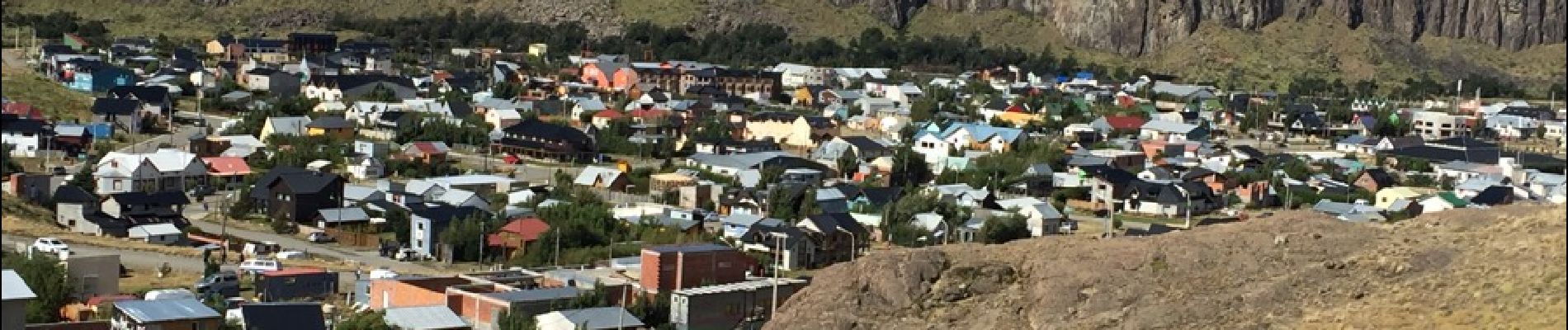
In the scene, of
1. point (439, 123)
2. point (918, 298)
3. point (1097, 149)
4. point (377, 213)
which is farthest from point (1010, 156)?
→ point (918, 298)

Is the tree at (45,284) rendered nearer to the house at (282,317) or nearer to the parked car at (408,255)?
the house at (282,317)

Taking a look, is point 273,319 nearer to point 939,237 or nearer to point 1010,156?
point 939,237

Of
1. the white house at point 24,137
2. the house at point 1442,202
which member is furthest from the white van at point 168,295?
the house at point 1442,202

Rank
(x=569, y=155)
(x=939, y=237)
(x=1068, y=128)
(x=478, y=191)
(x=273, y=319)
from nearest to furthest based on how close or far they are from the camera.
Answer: (x=273, y=319)
(x=939, y=237)
(x=478, y=191)
(x=569, y=155)
(x=1068, y=128)

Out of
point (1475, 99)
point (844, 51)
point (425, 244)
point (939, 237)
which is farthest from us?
point (844, 51)

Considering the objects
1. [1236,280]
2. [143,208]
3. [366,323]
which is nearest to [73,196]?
[143,208]

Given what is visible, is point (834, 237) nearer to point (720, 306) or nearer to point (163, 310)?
point (720, 306)

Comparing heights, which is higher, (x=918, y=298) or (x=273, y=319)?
(x=918, y=298)
